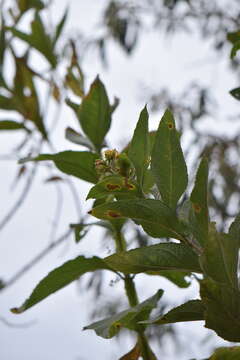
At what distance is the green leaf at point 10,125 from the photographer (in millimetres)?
805

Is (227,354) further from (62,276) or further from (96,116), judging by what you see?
(96,116)

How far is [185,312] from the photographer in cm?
41

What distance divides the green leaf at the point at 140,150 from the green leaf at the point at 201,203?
0.05 meters

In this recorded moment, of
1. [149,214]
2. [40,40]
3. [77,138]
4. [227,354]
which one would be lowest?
[227,354]

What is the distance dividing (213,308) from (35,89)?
2.09 ft

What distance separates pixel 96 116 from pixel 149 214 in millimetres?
242

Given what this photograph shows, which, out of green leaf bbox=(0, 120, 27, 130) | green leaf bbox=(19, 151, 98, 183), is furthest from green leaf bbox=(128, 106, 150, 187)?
green leaf bbox=(0, 120, 27, 130)

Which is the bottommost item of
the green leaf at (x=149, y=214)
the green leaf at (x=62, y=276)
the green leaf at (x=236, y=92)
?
the green leaf at (x=62, y=276)

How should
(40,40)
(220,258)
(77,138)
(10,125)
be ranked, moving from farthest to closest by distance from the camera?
(40,40), (10,125), (77,138), (220,258)

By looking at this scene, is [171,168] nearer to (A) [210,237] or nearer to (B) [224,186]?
(A) [210,237]

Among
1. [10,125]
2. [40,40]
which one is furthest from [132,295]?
[40,40]

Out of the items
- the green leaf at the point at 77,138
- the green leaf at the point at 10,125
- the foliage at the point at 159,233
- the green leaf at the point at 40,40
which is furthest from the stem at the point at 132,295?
the green leaf at the point at 40,40

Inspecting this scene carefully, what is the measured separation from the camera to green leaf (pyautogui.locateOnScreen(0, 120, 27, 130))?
81 centimetres

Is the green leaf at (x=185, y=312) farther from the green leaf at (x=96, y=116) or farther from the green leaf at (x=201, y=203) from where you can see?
the green leaf at (x=96, y=116)
